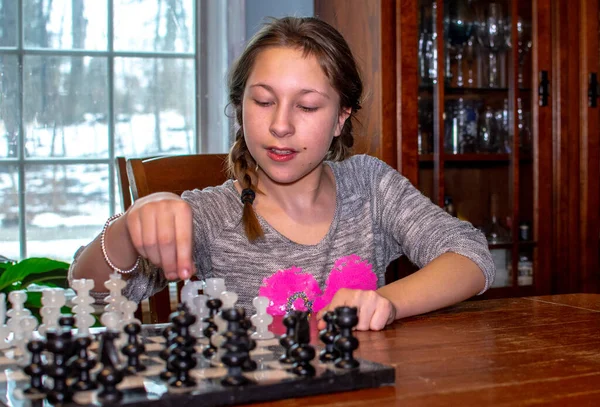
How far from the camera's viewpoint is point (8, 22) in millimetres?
2783

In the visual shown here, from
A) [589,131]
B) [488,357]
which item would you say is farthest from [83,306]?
[589,131]

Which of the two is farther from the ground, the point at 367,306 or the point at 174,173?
the point at 174,173

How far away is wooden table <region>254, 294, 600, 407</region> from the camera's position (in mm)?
728

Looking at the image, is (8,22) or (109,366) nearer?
(109,366)

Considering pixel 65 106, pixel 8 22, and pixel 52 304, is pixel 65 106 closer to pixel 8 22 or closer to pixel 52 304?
pixel 8 22

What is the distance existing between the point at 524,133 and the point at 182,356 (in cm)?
245

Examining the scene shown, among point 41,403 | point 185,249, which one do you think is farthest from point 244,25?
point 41,403

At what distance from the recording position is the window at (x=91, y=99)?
2805 mm

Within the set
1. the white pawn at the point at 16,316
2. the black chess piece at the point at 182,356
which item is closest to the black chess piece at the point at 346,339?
the black chess piece at the point at 182,356

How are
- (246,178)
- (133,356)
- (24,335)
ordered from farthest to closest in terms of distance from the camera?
1. (246,178)
2. (24,335)
3. (133,356)

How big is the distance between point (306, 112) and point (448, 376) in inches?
32.5

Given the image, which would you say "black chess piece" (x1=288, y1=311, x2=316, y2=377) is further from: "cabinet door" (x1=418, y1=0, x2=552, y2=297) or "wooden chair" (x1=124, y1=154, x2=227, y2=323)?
"cabinet door" (x1=418, y1=0, x2=552, y2=297)

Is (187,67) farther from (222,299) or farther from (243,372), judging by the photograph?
(243,372)

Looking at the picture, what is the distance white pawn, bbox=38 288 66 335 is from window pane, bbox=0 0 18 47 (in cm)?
207
